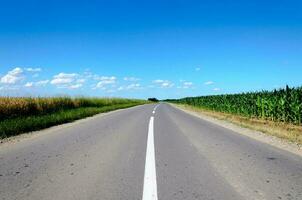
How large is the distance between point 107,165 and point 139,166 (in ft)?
2.12

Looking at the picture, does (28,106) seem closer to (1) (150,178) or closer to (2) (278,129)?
(2) (278,129)

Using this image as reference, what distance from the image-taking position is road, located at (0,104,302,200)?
215 inches

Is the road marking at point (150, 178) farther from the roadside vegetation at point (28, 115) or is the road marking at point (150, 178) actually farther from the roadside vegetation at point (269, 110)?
the roadside vegetation at point (269, 110)

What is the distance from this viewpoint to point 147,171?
274 inches

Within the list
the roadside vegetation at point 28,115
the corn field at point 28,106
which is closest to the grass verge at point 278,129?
the roadside vegetation at point 28,115

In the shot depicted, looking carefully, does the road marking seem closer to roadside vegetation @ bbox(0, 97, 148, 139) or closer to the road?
the road

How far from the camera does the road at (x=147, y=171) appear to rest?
17.9ft

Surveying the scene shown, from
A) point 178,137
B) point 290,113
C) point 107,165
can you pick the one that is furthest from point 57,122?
point 290,113

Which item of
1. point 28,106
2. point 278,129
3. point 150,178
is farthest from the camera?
point 28,106

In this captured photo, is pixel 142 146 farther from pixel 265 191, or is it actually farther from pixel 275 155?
pixel 265 191

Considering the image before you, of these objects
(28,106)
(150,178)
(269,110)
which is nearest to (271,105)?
(269,110)

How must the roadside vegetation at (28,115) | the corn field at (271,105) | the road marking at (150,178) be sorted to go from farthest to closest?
the corn field at (271,105), the roadside vegetation at (28,115), the road marking at (150,178)

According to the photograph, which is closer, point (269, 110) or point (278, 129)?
point (278, 129)

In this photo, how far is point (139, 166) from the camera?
7.52 metres
